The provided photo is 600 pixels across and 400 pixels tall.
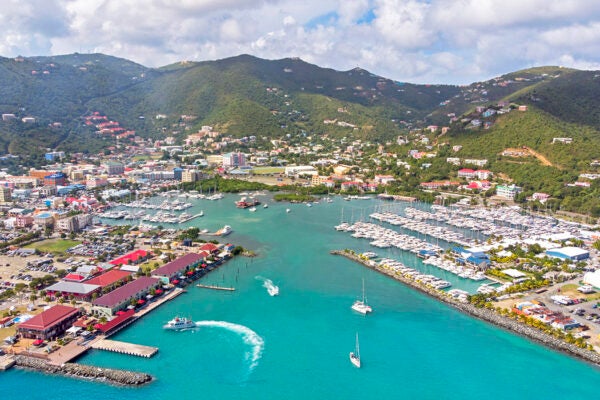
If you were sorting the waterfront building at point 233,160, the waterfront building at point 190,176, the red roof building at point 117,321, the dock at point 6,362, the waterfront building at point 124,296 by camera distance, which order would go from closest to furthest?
the dock at point 6,362 → the red roof building at point 117,321 → the waterfront building at point 124,296 → the waterfront building at point 190,176 → the waterfront building at point 233,160

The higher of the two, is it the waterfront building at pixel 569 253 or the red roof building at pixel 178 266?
the waterfront building at pixel 569 253

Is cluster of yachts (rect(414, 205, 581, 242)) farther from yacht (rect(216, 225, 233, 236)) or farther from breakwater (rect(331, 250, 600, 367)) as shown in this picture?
yacht (rect(216, 225, 233, 236))

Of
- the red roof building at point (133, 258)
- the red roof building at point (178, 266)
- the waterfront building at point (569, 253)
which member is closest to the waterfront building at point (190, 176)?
the red roof building at point (133, 258)

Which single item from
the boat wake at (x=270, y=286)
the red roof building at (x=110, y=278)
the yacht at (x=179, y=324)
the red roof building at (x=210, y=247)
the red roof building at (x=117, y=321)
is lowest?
the yacht at (x=179, y=324)

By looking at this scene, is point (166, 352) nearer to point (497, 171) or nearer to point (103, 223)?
point (103, 223)

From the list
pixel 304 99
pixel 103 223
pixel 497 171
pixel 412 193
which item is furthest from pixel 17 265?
pixel 304 99

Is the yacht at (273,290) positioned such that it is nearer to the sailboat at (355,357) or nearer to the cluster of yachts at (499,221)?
the sailboat at (355,357)

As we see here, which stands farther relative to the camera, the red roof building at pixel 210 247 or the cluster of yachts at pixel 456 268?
the red roof building at pixel 210 247
